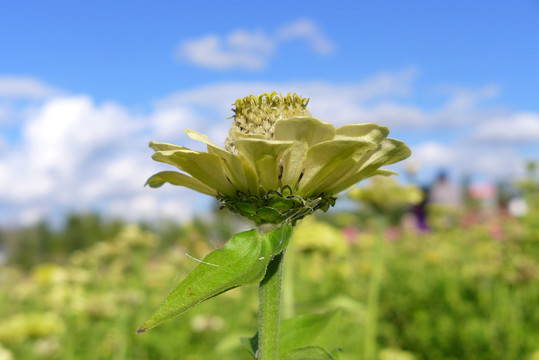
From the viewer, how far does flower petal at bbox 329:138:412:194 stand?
0.65m

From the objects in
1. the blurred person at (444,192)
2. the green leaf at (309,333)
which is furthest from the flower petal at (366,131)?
the blurred person at (444,192)

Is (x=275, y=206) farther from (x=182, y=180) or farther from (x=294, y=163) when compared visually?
(x=182, y=180)

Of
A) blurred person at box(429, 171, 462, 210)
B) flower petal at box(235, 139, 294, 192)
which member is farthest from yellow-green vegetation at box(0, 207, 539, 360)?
blurred person at box(429, 171, 462, 210)

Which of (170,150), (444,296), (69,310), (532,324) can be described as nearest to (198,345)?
(69,310)

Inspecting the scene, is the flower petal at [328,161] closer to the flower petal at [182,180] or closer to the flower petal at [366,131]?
the flower petal at [366,131]

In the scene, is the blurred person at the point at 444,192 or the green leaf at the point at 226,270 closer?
the green leaf at the point at 226,270

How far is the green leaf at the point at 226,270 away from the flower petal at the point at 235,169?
0.22ft

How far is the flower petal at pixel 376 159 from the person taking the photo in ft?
2.14

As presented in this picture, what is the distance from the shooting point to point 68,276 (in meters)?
3.23

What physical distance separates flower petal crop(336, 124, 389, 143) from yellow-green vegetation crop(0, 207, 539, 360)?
1.52 meters

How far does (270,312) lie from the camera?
0.64 metres

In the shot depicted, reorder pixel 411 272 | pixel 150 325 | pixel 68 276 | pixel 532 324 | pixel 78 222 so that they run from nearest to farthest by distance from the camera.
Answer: pixel 150 325 < pixel 532 324 < pixel 68 276 < pixel 411 272 < pixel 78 222

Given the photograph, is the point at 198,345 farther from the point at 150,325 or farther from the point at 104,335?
the point at 150,325

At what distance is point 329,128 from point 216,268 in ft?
0.72
